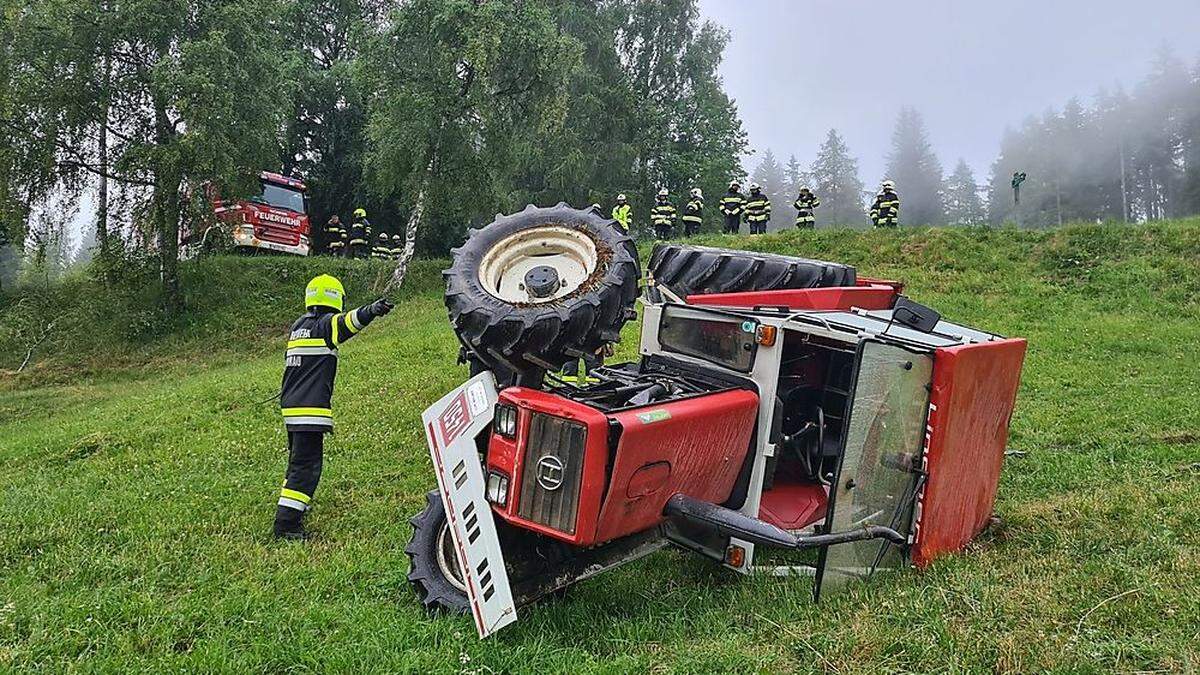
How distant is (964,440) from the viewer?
14.0 ft

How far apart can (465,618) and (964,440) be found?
8.94 ft

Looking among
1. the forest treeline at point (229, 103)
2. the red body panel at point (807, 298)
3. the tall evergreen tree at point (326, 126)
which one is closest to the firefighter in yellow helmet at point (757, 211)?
the forest treeline at point (229, 103)

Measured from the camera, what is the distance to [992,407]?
4523 millimetres

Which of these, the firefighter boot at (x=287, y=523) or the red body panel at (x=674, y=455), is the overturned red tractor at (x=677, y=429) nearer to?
the red body panel at (x=674, y=455)

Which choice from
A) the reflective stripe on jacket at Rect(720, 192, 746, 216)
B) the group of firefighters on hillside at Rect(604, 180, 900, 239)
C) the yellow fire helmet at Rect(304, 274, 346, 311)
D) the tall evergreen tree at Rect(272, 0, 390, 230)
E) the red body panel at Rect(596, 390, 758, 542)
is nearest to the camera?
the red body panel at Rect(596, 390, 758, 542)

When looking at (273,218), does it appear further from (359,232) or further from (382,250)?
(382,250)

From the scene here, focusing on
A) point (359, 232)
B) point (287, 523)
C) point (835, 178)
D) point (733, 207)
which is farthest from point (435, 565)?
point (835, 178)

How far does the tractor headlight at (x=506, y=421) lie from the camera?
345 cm

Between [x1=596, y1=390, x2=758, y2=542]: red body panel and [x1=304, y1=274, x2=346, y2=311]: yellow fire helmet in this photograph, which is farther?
[x1=304, y1=274, x2=346, y2=311]: yellow fire helmet

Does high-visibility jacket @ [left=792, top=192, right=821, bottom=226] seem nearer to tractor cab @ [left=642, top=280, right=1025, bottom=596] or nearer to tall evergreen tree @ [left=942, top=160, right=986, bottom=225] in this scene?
tractor cab @ [left=642, top=280, right=1025, bottom=596]

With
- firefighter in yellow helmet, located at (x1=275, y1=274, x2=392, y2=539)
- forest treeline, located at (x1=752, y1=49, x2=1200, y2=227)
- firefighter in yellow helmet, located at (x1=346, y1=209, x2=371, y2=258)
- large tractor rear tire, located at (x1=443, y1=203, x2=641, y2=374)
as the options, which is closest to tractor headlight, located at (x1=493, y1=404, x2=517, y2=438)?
large tractor rear tire, located at (x1=443, y1=203, x2=641, y2=374)

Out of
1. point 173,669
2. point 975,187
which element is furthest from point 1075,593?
point 975,187

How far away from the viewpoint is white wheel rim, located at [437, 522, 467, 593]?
392 cm

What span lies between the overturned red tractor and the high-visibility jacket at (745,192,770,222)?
15748 mm
